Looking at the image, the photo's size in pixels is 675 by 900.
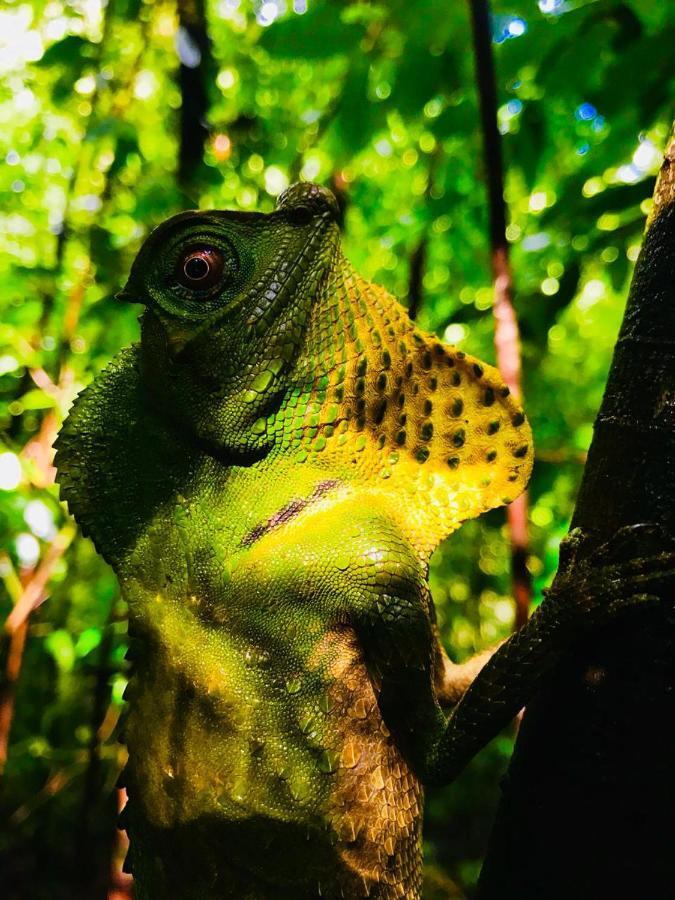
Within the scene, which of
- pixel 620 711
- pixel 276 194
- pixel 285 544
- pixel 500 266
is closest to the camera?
pixel 620 711

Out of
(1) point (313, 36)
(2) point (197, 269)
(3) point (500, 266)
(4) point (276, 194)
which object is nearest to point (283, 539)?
(2) point (197, 269)

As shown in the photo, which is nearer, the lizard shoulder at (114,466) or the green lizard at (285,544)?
the green lizard at (285,544)

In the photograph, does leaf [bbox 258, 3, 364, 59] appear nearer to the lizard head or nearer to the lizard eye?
the lizard head

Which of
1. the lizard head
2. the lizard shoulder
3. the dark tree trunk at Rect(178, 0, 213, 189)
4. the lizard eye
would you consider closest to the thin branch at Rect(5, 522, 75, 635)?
the dark tree trunk at Rect(178, 0, 213, 189)

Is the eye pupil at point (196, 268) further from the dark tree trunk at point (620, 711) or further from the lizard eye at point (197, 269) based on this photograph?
the dark tree trunk at point (620, 711)

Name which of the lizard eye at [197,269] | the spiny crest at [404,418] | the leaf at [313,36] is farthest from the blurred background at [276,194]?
the lizard eye at [197,269]

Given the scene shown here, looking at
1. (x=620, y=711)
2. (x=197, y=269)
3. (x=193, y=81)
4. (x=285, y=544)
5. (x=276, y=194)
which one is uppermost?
(x=193, y=81)

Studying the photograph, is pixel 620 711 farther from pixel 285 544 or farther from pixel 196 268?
pixel 196 268
